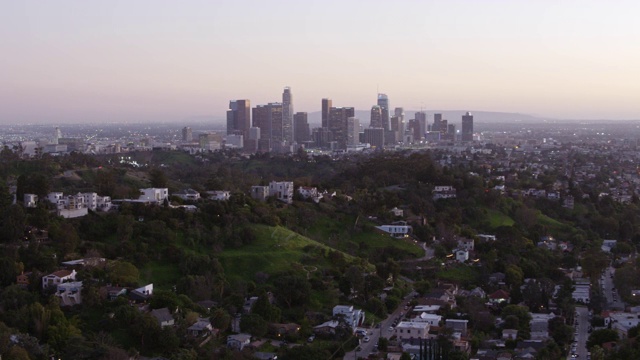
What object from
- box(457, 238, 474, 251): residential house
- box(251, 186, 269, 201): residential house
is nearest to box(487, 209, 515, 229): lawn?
box(457, 238, 474, 251): residential house

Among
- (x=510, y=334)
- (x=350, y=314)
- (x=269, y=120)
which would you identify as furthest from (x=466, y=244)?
(x=269, y=120)

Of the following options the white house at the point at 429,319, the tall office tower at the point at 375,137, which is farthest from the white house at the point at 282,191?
the tall office tower at the point at 375,137

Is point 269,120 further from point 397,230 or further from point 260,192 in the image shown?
point 397,230

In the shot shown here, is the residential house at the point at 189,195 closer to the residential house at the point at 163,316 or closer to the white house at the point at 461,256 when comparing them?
the white house at the point at 461,256

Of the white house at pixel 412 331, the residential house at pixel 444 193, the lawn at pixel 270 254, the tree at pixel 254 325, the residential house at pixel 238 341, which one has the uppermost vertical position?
the residential house at pixel 444 193

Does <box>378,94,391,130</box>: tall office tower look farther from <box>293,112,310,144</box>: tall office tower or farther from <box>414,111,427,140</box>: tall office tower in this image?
<box>293,112,310,144</box>: tall office tower

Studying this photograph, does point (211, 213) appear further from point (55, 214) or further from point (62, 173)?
point (62, 173)
